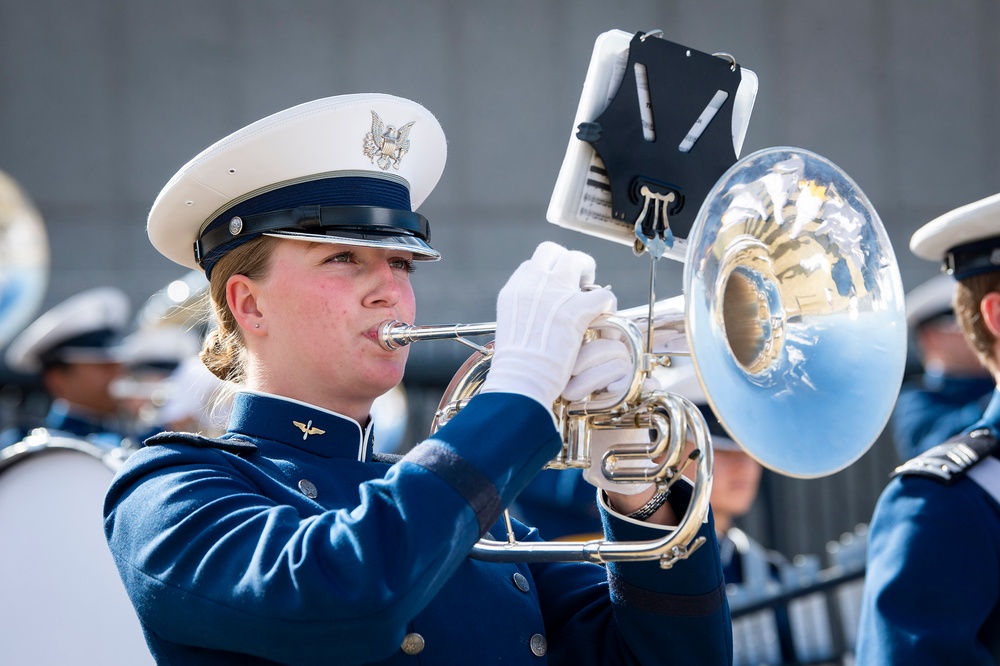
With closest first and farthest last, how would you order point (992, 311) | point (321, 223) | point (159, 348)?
1. point (321, 223)
2. point (992, 311)
3. point (159, 348)

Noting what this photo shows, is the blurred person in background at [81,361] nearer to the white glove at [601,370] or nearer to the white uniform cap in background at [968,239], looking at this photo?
the white uniform cap in background at [968,239]

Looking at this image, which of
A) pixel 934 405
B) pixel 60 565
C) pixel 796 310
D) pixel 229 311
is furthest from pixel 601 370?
pixel 934 405

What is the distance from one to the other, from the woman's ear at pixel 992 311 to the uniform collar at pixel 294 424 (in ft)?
6.58

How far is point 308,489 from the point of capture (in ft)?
7.95

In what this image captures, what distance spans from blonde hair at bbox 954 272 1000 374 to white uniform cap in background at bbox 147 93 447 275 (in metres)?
1.80

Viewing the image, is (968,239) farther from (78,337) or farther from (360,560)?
(78,337)

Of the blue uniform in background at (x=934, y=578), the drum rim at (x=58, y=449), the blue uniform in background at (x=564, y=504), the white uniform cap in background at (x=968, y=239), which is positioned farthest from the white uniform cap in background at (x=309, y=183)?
the blue uniform in background at (x=564, y=504)

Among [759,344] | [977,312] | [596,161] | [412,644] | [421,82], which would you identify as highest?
[421,82]

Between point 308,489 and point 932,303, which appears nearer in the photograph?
point 308,489

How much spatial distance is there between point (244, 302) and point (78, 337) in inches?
228

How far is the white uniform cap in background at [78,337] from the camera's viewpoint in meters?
7.99

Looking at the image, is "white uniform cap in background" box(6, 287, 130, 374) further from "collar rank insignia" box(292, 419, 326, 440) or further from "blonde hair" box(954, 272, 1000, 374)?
"collar rank insignia" box(292, 419, 326, 440)

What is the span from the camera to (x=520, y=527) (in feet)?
9.24

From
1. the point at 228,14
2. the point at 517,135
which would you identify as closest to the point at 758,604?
the point at 517,135
